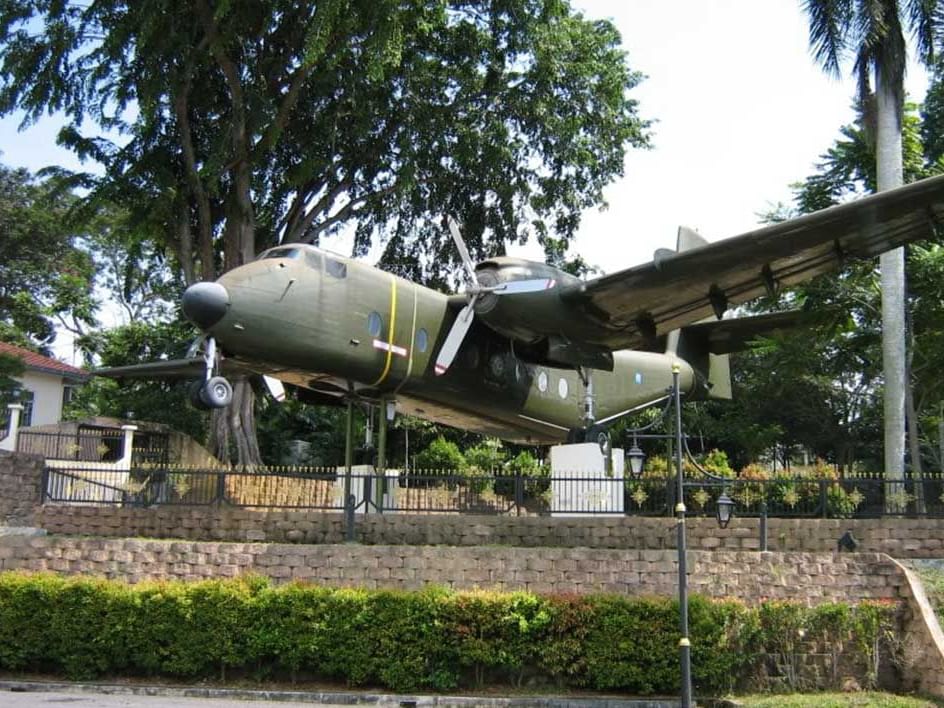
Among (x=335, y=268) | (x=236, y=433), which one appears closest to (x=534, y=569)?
(x=335, y=268)

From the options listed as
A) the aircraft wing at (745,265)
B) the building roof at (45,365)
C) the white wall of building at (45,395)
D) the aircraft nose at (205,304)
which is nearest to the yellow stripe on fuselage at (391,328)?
the aircraft wing at (745,265)

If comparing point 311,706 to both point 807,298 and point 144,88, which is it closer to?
point 807,298

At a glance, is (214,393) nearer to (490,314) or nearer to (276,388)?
(276,388)

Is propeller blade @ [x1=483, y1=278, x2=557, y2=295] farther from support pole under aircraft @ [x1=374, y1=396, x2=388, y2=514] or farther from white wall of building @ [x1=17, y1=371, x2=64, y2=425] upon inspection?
white wall of building @ [x1=17, y1=371, x2=64, y2=425]

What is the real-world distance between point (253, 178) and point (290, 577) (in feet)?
65.6

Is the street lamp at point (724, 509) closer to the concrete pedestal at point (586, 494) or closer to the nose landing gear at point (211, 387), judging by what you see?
the concrete pedestal at point (586, 494)

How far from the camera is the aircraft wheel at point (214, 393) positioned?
16188 millimetres

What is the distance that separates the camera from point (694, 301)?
19.2 m

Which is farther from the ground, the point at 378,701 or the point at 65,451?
the point at 65,451

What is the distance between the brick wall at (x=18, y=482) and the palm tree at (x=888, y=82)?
910 inches

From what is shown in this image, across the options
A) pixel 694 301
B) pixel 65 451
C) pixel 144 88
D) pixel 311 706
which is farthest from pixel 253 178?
pixel 311 706

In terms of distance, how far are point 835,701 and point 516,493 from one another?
6.75m

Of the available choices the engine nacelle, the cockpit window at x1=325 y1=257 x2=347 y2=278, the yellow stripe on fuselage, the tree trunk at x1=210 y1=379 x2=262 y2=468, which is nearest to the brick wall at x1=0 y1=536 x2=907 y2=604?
the yellow stripe on fuselage

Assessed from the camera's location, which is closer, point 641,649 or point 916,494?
point 641,649
